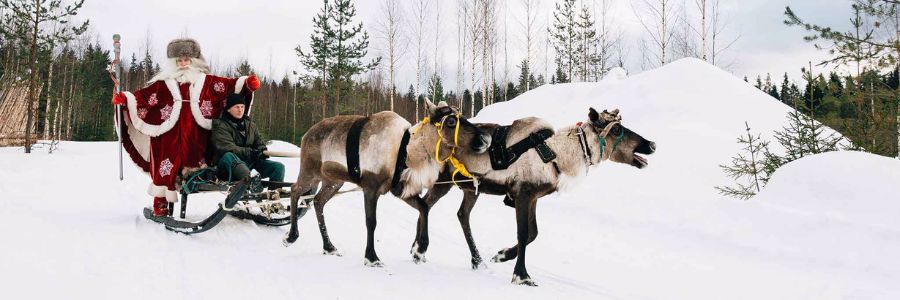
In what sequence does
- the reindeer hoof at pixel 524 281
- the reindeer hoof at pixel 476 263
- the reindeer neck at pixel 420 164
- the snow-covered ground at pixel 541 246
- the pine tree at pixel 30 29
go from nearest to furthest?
the snow-covered ground at pixel 541 246 → the reindeer hoof at pixel 524 281 → the reindeer neck at pixel 420 164 → the reindeer hoof at pixel 476 263 → the pine tree at pixel 30 29

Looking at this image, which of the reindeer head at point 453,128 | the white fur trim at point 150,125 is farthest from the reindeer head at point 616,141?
the white fur trim at point 150,125

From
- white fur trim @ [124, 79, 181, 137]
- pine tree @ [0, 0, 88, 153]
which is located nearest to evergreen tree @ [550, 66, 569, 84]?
pine tree @ [0, 0, 88, 153]

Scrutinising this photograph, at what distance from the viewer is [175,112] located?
627 cm

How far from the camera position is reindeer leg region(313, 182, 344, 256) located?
18.2 ft

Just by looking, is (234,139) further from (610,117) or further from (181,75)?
(610,117)

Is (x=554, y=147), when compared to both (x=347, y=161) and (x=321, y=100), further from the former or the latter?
(x=321, y=100)

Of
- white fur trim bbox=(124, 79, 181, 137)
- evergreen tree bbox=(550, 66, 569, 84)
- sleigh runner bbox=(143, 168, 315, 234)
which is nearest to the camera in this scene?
sleigh runner bbox=(143, 168, 315, 234)

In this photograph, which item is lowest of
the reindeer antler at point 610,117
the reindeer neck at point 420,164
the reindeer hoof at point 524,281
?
the reindeer hoof at point 524,281

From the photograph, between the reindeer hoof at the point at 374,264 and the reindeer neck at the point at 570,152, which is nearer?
the reindeer neck at the point at 570,152

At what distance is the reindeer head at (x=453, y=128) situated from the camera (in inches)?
185

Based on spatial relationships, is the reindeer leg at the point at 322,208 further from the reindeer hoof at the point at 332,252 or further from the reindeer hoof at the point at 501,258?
the reindeer hoof at the point at 501,258

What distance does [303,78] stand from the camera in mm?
33875

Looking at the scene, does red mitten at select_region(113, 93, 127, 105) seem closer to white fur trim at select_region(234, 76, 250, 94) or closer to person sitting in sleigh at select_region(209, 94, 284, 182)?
person sitting in sleigh at select_region(209, 94, 284, 182)

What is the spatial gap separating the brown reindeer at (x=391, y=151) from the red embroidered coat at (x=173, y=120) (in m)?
1.73
